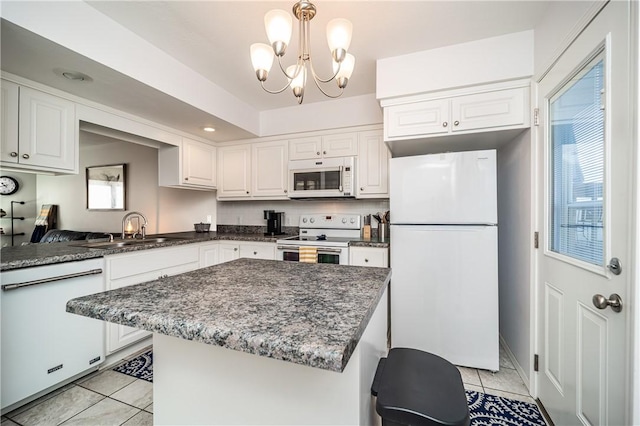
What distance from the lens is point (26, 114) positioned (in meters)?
1.84

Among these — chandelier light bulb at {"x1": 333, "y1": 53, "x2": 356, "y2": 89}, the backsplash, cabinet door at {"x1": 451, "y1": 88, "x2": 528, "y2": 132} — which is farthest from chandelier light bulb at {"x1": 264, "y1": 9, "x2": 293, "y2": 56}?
the backsplash

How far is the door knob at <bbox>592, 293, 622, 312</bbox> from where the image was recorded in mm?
959

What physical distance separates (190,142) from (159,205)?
127 centimetres

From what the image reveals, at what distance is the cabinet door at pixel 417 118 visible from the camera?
2.09 meters

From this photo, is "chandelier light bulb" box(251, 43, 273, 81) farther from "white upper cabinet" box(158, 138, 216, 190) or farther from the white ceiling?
"white upper cabinet" box(158, 138, 216, 190)

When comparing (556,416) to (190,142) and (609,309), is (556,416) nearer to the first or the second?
(609,309)

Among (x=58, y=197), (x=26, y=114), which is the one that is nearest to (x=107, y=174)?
(x=58, y=197)

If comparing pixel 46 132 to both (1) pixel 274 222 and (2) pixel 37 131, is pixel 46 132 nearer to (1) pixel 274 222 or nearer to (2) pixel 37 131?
(2) pixel 37 131

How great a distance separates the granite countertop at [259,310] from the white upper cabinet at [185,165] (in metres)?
2.28

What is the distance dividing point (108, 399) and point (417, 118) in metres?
2.95

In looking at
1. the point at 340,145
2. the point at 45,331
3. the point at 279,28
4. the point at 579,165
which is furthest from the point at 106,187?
the point at 579,165

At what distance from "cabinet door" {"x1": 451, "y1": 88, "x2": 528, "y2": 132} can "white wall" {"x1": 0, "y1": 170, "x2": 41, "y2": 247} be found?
7.03 metres

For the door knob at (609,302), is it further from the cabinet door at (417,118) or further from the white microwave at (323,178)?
the white microwave at (323,178)

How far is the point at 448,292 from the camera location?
2.06 metres
